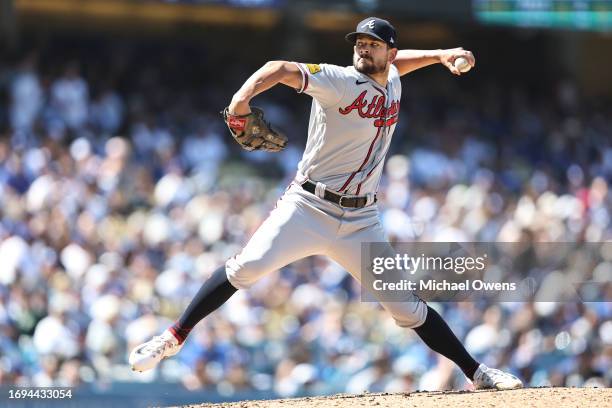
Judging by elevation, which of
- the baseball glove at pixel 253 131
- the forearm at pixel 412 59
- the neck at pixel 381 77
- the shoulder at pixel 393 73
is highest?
the forearm at pixel 412 59

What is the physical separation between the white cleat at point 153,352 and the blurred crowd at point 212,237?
10.6 ft

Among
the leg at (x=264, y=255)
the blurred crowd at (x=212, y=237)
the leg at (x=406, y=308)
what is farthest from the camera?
the blurred crowd at (x=212, y=237)

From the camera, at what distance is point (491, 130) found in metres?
15.1

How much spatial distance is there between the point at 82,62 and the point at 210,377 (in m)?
6.14

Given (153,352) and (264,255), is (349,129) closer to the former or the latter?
(264,255)

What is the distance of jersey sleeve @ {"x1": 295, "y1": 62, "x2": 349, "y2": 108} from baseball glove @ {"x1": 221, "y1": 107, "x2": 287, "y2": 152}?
22cm

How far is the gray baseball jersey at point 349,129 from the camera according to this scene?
4820mm

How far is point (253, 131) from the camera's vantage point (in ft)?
15.3

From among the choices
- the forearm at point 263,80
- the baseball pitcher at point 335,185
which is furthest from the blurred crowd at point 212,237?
the forearm at point 263,80

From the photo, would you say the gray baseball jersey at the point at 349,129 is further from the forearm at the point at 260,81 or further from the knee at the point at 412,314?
the knee at the point at 412,314

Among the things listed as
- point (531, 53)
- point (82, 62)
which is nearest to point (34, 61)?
point (82, 62)

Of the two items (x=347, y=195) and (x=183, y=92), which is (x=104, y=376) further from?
(x=183, y=92)

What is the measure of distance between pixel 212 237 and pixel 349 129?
5675 mm

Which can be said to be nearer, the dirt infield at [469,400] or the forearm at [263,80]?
the forearm at [263,80]
